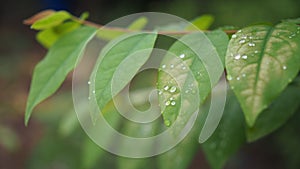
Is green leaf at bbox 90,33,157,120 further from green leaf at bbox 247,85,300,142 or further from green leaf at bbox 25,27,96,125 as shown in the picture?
green leaf at bbox 247,85,300,142

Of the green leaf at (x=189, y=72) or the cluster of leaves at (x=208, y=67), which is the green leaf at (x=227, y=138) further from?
the green leaf at (x=189, y=72)

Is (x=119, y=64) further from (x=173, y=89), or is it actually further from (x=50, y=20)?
(x=50, y=20)

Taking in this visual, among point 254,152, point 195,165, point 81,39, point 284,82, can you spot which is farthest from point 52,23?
point 254,152

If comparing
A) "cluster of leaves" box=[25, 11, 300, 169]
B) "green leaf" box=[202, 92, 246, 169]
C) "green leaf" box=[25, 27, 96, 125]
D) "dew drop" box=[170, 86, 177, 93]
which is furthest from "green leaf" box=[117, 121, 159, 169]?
"dew drop" box=[170, 86, 177, 93]

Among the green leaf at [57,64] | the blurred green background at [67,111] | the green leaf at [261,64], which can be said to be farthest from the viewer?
the blurred green background at [67,111]

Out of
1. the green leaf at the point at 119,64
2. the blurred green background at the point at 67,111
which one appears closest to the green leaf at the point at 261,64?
the green leaf at the point at 119,64

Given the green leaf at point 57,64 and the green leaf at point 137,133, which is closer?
the green leaf at point 57,64
